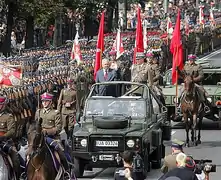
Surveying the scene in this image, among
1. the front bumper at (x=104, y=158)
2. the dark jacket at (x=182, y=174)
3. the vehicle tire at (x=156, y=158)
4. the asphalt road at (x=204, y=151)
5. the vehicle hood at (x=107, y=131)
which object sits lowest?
the asphalt road at (x=204, y=151)

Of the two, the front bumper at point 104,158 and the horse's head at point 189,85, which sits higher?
the horse's head at point 189,85

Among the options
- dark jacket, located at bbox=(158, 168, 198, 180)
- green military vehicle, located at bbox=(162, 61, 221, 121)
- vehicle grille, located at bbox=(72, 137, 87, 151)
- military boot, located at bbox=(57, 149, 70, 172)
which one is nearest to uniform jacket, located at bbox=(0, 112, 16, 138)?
military boot, located at bbox=(57, 149, 70, 172)

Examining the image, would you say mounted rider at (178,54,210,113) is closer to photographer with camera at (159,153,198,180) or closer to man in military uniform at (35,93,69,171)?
man in military uniform at (35,93,69,171)

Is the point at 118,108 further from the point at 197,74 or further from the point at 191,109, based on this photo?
the point at 197,74

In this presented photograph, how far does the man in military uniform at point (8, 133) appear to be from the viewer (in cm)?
1589

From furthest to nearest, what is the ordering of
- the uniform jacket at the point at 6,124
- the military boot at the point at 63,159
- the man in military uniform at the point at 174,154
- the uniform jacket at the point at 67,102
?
the uniform jacket at the point at 67,102
the uniform jacket at the point at 6,124
the military boot at the point at 63,159
the man in military uniform at the point at 174,154

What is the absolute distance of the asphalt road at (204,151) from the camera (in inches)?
782

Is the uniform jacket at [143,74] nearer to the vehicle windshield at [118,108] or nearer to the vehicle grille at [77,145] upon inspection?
the vehicle windshield at [118,108]

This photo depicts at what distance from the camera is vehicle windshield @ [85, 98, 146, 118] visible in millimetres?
19922

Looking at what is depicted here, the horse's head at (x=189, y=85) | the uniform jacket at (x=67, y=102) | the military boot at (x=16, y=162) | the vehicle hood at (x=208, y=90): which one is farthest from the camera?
the vehicle hood at (x=208, y=90)

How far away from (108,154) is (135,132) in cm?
68

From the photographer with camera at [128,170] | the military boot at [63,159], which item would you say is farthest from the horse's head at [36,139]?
the photographer with camera at [128,170]

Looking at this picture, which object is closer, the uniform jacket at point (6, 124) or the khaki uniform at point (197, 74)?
the uniform jacket at point (6, 124)

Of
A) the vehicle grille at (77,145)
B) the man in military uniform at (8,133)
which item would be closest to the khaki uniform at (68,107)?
the vehicle grille at (77,145)
